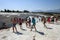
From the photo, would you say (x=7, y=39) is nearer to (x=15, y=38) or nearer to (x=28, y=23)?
(x=15, y=38)

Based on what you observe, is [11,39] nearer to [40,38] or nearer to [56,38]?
[40,38]

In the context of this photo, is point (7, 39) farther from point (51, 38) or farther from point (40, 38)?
point (51, 38)

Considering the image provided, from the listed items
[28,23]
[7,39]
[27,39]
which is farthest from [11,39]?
[28,23]

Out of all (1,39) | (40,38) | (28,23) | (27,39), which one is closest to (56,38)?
(40,38)

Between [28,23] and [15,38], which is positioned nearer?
[15,38]

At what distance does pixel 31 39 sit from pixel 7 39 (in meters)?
2.25

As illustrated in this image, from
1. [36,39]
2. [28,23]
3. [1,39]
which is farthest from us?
[28,23]

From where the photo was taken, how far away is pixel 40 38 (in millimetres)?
14758

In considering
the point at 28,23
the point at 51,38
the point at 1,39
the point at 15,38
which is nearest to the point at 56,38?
the point at 51,38

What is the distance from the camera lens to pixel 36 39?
14328 mm

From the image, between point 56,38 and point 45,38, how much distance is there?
955 mm

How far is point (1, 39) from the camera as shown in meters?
15.3

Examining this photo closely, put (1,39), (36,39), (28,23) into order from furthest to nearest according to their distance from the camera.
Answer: (28,23) < (1,39) < (36,39)

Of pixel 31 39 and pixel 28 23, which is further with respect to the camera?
pixel 28 23
